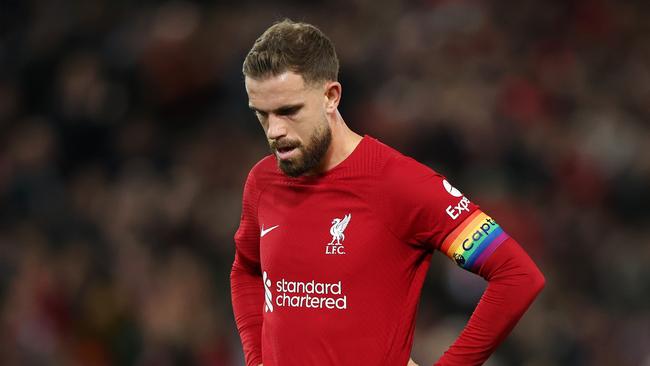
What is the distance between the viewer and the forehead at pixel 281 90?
3098 mm

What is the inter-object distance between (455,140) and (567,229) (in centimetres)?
99

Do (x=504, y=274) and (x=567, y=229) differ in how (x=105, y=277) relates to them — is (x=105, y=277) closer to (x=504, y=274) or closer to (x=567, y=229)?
(x=567, y=229)

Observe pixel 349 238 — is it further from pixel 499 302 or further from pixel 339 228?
pixel 499 302

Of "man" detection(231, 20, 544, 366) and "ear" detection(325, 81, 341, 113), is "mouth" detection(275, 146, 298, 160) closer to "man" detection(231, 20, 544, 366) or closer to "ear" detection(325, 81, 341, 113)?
"man" detection(231, 20, 544, 366)

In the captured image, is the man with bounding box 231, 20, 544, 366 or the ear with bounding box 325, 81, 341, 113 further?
the ear with bounding box 325, 81, 341, 113

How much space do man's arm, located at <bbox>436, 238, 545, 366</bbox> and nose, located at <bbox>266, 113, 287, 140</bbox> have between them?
658 millimetres

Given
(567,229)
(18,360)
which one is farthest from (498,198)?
(18,360)

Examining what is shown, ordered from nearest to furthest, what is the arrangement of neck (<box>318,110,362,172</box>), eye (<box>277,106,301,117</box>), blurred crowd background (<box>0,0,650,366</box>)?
eye (<box>277,106,301,117</box>) < neck (<box>318,110,362,172</box>) < blurred crowd background (<box>0,0,650,366</box>)

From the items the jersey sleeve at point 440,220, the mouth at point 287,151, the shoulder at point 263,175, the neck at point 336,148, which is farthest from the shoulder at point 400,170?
the shoulder at point 263,175

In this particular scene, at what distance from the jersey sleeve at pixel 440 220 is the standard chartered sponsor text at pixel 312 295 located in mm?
244

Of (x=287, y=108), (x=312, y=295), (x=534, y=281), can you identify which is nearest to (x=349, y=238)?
(x=312, y=295)

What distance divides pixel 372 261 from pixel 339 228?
0.13 meters

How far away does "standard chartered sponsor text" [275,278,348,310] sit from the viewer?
124 inches

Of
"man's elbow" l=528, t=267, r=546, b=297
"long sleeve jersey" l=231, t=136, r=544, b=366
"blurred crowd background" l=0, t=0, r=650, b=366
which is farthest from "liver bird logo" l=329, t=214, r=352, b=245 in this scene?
"blurred crowd background" l=0, t=0, r=650, b=366
